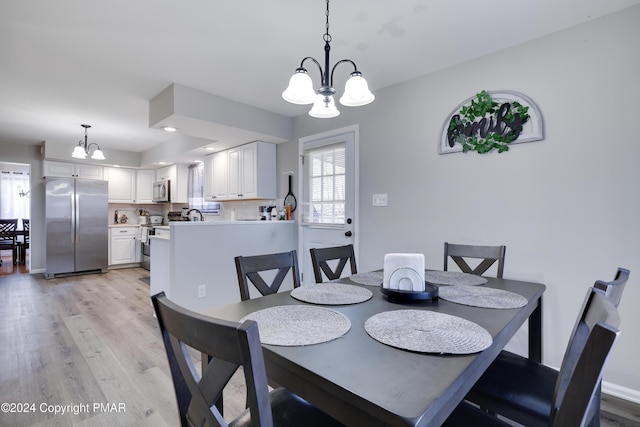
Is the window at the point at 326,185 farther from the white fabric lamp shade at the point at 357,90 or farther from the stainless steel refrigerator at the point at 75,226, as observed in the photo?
the stainless steel refrigerator at the point at 75,226

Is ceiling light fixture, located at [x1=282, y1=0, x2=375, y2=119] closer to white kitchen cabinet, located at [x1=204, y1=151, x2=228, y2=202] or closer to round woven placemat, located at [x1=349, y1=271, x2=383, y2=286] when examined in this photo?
round woven placemat, located at [x1=349, y1=271, x2=383, y2=286]

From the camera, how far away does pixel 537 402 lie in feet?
3.59

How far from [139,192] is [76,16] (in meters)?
5.18

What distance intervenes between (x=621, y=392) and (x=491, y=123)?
1.95m

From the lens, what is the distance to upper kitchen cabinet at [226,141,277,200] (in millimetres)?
4004

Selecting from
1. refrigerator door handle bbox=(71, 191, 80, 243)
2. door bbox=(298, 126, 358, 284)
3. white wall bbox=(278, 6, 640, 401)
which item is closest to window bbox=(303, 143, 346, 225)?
door bbox=(298, 126, 358, 284)

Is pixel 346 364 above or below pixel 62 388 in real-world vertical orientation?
above

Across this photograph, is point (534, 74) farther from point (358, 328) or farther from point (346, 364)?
point (346, 364)

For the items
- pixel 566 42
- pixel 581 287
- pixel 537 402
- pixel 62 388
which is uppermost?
pixel 566 42

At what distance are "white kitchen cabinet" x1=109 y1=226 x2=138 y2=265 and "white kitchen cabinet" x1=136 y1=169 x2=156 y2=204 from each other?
67 cm

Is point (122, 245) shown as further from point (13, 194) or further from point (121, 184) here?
point (13, 194)

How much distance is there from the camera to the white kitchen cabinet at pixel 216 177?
458 centimetres

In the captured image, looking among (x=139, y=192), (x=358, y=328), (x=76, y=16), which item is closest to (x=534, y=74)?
(x=358, y=328)

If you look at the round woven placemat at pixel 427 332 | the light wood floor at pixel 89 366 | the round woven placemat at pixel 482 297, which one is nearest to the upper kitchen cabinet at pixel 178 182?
the light wood floor at pixel 89 366
